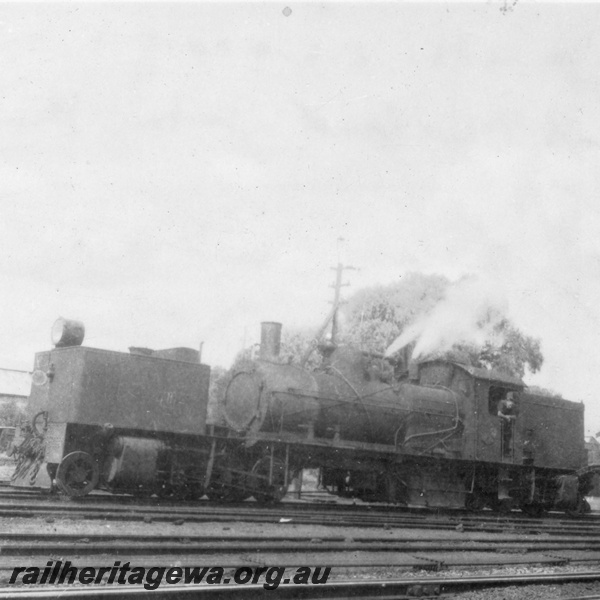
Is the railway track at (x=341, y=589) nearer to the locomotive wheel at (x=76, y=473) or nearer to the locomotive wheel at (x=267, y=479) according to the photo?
the locomotive wheel at (x=267, y=479)

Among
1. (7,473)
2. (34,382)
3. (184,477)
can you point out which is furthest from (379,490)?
(7,473)

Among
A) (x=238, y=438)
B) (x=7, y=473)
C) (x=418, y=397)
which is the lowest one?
(x=7, y=473)

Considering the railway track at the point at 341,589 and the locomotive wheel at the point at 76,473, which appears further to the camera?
the locomotive wheel at the point at 76,473

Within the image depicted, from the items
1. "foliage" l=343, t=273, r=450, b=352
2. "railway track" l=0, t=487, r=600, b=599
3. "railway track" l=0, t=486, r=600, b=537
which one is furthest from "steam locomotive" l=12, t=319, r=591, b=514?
"foliage" l=343, t=273, r=450, b=352

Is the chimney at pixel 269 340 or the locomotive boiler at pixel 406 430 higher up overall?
the chimney at pixel 269 340

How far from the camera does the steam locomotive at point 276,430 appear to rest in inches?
440

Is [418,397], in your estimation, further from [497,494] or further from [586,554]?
[586,554]

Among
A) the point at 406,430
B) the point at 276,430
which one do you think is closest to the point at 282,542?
the point at 276,430

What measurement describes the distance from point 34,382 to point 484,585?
8943mm

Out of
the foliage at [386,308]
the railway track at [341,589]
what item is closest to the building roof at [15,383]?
the foliage at [386,308]

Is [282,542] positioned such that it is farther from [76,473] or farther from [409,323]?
[409,323]

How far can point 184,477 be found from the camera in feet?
39.1

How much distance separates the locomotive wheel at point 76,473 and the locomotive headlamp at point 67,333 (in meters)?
2.18

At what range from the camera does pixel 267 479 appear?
486 inches
